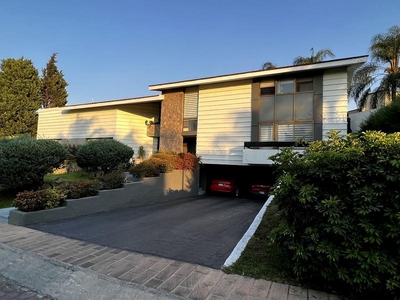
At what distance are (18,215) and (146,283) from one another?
15.3 ft

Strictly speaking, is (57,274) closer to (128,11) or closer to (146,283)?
(146,283)

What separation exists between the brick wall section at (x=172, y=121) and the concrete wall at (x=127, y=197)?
7.83 ft

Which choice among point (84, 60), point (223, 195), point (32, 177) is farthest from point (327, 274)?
point (84, 60)

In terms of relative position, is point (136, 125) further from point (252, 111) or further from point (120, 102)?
point (252, 111)

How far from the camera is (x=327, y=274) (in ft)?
9.17

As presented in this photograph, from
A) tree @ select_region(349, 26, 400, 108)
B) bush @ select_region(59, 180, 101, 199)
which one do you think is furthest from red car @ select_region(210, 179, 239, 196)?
tree @ select_region(349, 26, 400, 108)

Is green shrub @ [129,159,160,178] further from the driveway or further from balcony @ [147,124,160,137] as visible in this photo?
balcony @ [147,124,160,137]

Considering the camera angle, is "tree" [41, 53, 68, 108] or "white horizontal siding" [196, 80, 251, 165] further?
"tree" [41, 53, 68, 108]

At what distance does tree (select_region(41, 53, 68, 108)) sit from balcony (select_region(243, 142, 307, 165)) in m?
27.5

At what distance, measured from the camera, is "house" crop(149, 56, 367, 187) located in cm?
1010

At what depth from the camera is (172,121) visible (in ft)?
46.2

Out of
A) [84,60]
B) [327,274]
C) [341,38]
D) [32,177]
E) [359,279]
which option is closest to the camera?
[359,279]

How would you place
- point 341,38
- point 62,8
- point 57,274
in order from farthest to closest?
point 341,38 < point 62,8 < point 57,274

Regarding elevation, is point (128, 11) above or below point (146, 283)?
above
